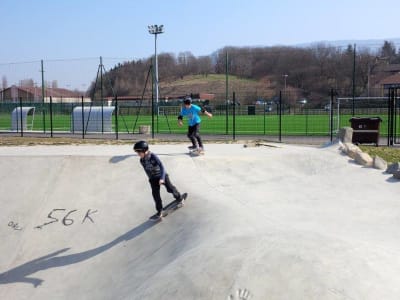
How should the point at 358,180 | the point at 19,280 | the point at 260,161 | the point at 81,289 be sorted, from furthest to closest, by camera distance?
the point at 260,161, the point at 358,180, the point at 19,280, the point at 81,289

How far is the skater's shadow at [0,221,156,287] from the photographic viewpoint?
23.6 feet

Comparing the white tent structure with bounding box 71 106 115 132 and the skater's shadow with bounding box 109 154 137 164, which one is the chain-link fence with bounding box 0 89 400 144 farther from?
the skater's shadow with bounding box 109 154 137 164

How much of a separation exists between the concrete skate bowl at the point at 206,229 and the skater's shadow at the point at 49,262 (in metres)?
0.02

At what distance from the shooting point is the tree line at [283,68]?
7594 cm

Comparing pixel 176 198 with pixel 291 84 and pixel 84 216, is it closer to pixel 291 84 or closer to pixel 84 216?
pixel 84 216

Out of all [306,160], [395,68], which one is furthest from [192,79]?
[306,160]

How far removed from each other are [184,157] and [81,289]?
4664 mm

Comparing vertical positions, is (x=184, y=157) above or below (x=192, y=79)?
below

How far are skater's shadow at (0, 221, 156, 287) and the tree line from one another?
6602cm

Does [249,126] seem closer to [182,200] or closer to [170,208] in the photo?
[182,200]

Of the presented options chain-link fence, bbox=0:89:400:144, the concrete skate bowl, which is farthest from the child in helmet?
chain-link fence, bbox=0:89:400:144

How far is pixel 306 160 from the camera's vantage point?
11477mm

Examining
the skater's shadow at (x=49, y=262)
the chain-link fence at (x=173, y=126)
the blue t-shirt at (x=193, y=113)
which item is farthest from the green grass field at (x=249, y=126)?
the skater's shadow at (x=49, y=262)

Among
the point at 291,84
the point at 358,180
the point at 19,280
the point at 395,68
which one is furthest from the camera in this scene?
the point at 291,84
